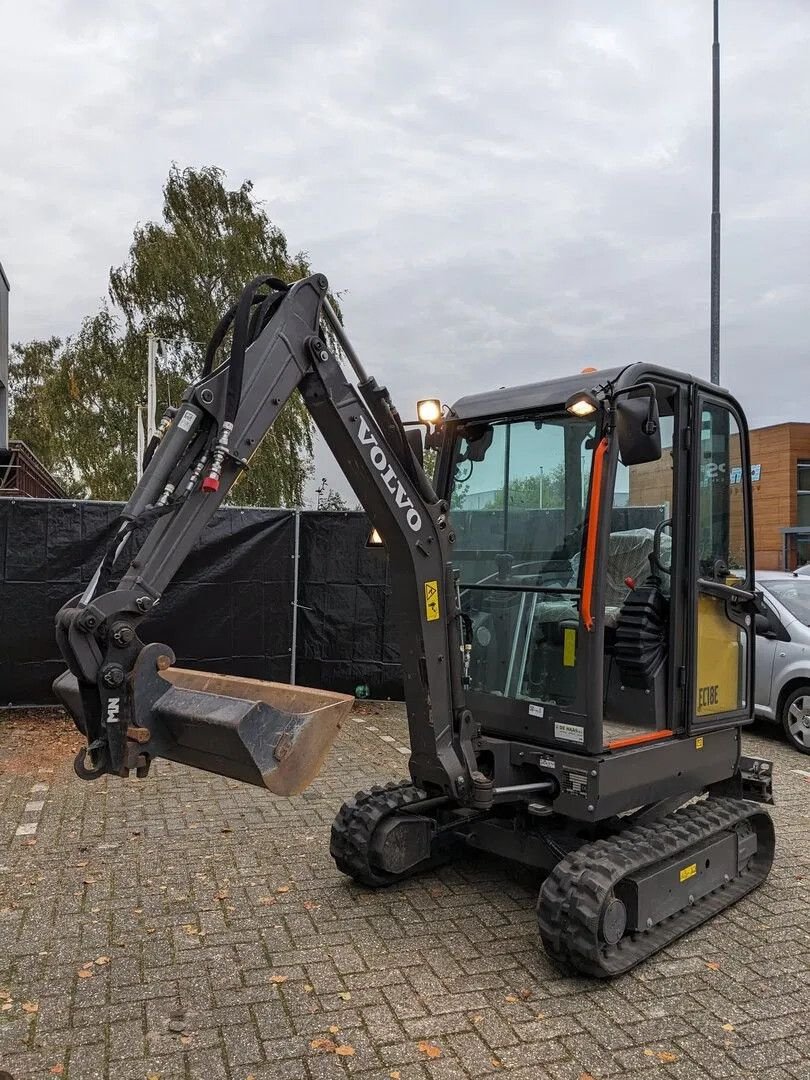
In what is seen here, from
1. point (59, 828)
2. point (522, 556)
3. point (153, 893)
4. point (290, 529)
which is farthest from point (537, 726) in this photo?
point (290, 529)

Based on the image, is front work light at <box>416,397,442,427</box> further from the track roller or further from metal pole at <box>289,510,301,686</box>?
metal pole at <box>289,510,301,686</box>

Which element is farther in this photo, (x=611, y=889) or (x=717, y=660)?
(x=717, y=660)

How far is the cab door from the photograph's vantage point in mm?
4508

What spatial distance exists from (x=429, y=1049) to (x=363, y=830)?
136cm

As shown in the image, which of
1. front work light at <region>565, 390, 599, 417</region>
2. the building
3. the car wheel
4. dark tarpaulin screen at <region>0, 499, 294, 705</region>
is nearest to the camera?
front work light at <region>565, 390, 599, 417</region>

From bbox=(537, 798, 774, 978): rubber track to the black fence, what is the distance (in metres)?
5.14

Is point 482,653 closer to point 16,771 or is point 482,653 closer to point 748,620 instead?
point 748,620

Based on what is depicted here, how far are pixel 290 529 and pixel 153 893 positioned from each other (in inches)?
203

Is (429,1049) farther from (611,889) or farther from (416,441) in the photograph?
(416,441)

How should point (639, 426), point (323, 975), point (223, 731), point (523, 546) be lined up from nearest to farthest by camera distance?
point (223, 731) → point (323, 975) → point (639, 426) → point (523, 546)

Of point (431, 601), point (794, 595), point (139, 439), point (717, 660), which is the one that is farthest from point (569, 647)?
point (139, 439)

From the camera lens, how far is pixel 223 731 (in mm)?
3086

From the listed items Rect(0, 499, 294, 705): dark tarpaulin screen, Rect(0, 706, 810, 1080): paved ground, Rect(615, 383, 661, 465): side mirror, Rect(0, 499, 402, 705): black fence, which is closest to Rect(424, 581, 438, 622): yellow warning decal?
Rect(615, 383, 661, 465): side mirror

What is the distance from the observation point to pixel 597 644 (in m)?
4.02
